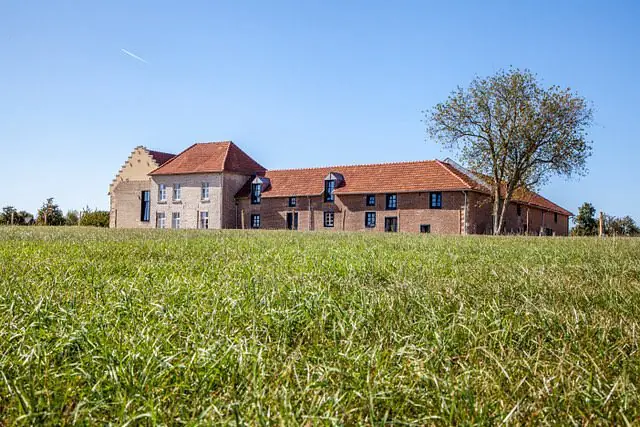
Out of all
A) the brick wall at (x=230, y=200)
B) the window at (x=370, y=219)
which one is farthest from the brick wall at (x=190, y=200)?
the window at (x=370, y=219)

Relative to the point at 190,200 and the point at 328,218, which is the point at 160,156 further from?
the point at 328,218

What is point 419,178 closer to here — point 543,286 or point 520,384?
point 543,286

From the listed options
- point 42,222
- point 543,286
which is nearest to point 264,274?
point 543,286

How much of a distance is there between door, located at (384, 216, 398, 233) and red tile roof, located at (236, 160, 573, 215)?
2197mm

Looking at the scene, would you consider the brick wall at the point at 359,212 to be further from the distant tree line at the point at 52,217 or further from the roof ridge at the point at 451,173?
the distant tree line at the point at 52,217

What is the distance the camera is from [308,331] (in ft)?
11.1

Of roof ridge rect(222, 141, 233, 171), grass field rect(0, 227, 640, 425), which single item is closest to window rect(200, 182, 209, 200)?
roof ridge rect(222, 141, 233, 171)

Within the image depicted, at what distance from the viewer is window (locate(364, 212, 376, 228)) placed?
43.7 m

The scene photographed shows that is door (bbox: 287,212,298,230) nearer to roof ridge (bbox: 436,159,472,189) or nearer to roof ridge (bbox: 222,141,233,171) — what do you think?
roof ridge (bbox: 222,141,233,171)

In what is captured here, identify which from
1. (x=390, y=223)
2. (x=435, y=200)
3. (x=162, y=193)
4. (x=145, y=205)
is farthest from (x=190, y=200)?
(x=435, y=200)

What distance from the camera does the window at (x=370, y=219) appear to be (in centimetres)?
4372

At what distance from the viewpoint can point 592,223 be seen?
174ft

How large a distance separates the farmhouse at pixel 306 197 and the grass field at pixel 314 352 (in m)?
36.3

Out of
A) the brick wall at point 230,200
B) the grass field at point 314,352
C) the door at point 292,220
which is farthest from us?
the brick wall at point 230,200
